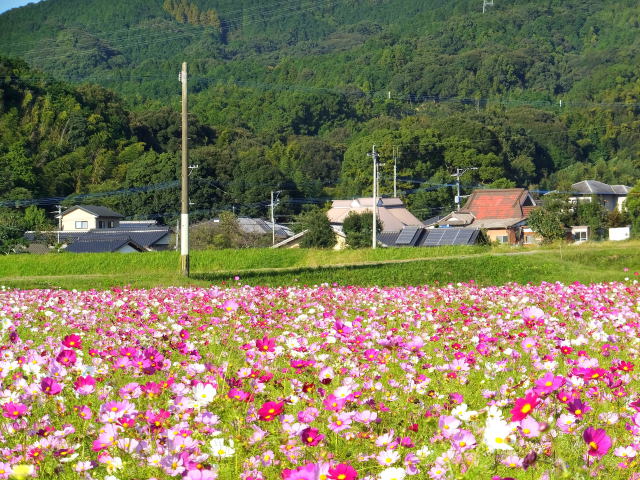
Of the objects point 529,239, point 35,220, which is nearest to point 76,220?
point 35,220

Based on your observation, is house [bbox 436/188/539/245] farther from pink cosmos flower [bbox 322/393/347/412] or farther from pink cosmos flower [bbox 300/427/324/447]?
pink cosmos flower [bbox 300/427/324/447]

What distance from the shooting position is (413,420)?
3041 millimetres

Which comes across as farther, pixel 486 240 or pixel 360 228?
pixel 360 228

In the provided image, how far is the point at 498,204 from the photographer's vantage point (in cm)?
6012

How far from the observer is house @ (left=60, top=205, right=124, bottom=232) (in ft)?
200

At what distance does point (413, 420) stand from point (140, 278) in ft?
55.7

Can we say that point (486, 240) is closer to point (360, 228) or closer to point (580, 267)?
point (360, 228)

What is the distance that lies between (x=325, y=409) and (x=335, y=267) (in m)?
19.7

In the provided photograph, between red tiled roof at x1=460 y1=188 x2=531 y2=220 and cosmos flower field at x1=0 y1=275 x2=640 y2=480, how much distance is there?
182ft

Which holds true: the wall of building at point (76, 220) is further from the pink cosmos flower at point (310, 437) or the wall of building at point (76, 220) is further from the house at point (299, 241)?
the pink cosmos flower at point (310, 437)

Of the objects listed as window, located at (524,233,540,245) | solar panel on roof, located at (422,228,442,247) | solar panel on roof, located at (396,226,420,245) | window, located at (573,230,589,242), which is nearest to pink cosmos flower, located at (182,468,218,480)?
solar panel on roof, located at (422,228,442,247)

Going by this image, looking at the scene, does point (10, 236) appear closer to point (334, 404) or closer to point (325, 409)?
point (325, 409)

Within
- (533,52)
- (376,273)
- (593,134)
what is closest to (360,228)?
(376,273)

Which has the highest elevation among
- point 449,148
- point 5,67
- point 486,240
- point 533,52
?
point 533,52
